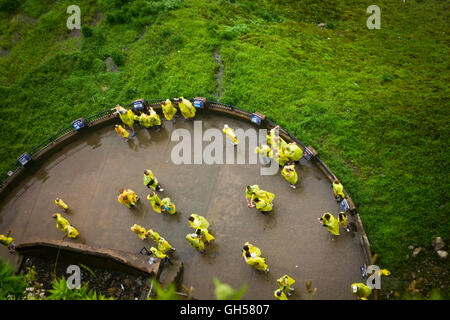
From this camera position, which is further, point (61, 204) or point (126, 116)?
point (126, 116)

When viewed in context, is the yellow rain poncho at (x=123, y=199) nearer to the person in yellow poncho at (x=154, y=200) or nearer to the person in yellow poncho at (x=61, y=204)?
the person in yellow poncho at (x=154, y=200)

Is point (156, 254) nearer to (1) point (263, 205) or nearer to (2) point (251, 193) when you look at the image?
(2) point (251, 193)

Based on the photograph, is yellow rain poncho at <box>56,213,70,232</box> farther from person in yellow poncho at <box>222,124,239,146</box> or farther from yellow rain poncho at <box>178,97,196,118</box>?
person in yellow poncho at <box>222,124,239,146</box>

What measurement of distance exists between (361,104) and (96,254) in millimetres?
13586

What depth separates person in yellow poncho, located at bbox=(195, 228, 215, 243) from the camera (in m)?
11.5

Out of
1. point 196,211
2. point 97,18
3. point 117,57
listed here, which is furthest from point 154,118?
point 97,18

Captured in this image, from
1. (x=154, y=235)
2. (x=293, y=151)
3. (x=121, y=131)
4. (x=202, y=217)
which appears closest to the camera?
(x=154, y=235)

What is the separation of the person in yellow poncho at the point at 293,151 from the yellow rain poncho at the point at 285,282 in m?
4.89

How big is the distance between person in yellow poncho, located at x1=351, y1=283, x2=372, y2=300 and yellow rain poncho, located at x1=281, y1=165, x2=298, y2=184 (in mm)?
4496

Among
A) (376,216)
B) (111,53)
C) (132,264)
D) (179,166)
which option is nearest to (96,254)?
(132,264)

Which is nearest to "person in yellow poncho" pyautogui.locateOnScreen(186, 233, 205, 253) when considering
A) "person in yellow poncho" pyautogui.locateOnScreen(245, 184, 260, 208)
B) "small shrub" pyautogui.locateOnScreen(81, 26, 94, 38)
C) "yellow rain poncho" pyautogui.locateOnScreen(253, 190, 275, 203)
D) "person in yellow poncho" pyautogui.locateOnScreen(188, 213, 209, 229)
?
"person in yellow poncho" pyautogui.locateOnScreen(188, 213, 209, 229)

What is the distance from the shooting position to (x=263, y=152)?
45.0 feet

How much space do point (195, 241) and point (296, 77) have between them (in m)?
10.5
